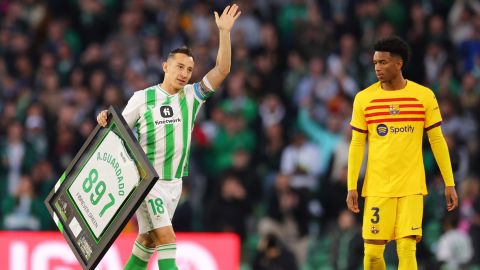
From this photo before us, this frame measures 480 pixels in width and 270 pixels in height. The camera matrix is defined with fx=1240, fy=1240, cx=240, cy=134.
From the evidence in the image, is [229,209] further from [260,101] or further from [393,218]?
[393,218]

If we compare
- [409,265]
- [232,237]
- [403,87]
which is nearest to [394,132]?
[403,87]

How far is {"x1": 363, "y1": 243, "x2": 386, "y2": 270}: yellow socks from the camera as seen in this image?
33.8 ft

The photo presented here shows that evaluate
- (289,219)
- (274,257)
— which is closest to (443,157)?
(274,257)

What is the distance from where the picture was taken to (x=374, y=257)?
10305 millimetres

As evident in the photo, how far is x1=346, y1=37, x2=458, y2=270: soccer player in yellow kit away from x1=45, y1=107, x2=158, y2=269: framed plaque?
71.3 inches

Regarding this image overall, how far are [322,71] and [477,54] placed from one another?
7.74 feet

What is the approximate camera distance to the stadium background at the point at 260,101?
54.1 feet

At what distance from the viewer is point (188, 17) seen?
20.2 metres

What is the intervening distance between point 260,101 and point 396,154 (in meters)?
8.27

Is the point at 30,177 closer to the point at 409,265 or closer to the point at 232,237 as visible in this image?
the point at 232,237

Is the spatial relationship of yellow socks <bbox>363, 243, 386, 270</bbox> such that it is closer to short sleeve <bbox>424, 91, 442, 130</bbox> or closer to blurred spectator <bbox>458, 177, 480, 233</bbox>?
short sleeve <bbox>424, 91, 442, 130</bbox>

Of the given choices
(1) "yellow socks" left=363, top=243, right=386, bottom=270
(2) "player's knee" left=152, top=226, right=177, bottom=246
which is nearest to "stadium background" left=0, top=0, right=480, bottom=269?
(1) "yellow socks" left=363, top=243, right=386, bottom=270

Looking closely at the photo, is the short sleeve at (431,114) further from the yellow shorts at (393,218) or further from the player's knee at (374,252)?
the player's knee at (374,252)

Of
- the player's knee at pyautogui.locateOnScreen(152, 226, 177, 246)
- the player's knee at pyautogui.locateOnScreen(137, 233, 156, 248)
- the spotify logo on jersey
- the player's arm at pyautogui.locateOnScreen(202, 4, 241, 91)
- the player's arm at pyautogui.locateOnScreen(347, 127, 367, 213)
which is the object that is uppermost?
the player's arm at pyautogui.locateOnScreen(202, 4, 241, 91)
